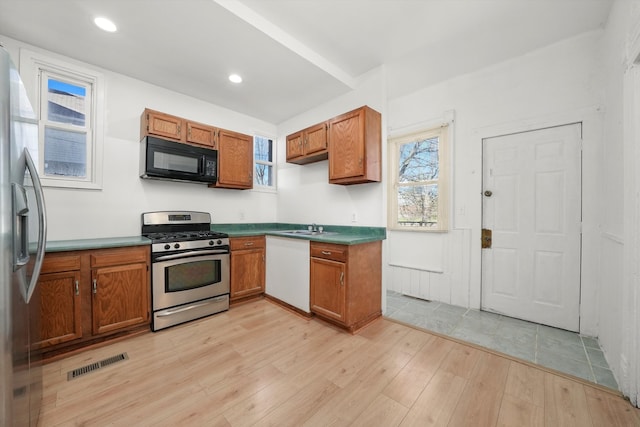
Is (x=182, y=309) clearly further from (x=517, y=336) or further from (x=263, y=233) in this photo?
(x=517, y=336)

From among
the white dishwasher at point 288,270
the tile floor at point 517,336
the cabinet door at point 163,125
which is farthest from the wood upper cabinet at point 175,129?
the tile floor at point 517,336

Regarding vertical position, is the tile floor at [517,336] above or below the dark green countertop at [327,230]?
below

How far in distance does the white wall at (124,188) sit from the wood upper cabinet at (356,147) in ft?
6.18

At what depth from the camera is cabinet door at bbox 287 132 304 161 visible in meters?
3.42

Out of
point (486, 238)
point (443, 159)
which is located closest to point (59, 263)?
point (443, 159)

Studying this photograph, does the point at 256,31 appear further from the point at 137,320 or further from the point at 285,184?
the point at 137,320

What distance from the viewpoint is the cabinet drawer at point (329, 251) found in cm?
250

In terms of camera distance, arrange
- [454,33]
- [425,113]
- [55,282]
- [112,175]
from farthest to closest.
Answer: [425,113] → [112,175] → [454,33] → [55,282]

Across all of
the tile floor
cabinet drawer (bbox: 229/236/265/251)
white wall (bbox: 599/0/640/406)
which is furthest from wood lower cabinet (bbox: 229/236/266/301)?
white wall (bbox: 599/0/640/406)

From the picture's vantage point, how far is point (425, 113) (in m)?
3.39

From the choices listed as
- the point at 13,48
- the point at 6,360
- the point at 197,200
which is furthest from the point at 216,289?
the point at 13,48

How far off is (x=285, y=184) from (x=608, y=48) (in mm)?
3847

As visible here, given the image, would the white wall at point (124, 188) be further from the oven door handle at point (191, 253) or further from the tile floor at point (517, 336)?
the tile floor at point (517, 336)

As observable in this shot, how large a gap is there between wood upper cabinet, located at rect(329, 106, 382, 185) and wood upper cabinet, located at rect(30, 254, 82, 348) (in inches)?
105
